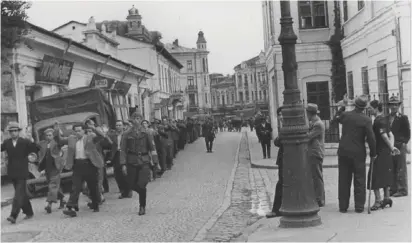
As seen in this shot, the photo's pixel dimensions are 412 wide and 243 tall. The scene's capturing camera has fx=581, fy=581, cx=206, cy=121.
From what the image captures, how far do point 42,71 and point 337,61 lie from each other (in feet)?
39.3

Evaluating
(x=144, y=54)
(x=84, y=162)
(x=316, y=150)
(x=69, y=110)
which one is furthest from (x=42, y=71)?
(x=144, y=54)

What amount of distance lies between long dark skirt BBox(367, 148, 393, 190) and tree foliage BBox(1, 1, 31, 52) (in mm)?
9623

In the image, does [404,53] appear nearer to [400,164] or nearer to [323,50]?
[400,164]

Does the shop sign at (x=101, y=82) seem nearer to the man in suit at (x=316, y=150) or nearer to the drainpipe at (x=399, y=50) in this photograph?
the drainpipe at (x=399, y=50)

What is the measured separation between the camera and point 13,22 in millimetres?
14422

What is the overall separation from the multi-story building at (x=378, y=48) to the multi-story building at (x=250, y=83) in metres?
85.7

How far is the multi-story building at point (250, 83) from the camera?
111000 millimetres

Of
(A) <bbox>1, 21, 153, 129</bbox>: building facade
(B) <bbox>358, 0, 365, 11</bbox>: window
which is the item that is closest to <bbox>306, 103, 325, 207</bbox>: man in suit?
(A) <bbox>1, 21, 153, 129</bbox>: building facade

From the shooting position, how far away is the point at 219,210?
9.55 m

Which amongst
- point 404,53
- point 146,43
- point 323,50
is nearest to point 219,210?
point 404,53

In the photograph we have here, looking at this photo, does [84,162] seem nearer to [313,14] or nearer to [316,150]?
[316,150]

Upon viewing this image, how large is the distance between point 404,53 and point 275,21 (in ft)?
33.5

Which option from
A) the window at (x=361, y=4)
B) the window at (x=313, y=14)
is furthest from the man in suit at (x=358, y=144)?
the window at (x=313, y=14)

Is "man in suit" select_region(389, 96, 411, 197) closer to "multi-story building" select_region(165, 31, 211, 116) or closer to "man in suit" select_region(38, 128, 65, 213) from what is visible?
"man in suit" select_region(38, 128, 65, 213)
